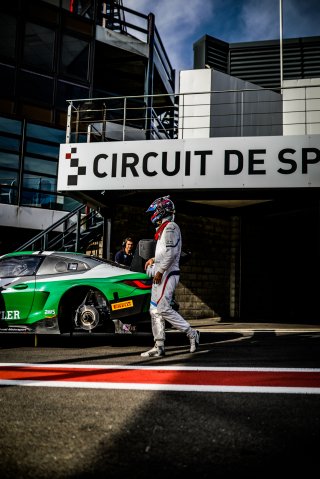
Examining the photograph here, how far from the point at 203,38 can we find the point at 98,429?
1367 centimetres

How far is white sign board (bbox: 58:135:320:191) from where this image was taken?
911 cm

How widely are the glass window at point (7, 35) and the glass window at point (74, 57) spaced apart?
181cm

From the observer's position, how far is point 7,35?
15.6 meters

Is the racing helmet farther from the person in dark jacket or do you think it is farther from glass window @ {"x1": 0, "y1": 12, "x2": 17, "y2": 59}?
glass window @ {"x1": 0, "y1": 12, "x2": 17, "y2": 59}

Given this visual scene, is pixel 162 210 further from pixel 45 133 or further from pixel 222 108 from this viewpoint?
pixel 45 133

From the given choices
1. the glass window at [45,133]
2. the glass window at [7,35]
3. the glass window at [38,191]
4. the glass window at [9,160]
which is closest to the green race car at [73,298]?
the glass window at [38,191]

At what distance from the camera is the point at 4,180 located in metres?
14.8

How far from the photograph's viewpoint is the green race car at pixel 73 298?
6.22 metres

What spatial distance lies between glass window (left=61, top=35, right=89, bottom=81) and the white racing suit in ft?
42.9

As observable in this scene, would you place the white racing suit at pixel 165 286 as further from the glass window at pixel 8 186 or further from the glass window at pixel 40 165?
the glass window at pixel 40 165

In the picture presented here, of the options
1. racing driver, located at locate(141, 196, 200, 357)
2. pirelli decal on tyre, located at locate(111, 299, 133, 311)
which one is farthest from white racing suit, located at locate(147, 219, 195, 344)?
pirelli decal on tyre, located at locate(111, 299, 133, 311)

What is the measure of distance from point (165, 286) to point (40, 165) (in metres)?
11.4

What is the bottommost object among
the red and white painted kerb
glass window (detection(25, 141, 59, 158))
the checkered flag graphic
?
the red and white painted kerb

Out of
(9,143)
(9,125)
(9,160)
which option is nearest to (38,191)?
(9,160)
